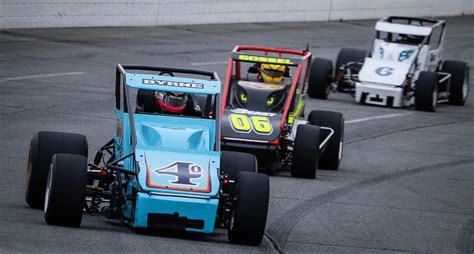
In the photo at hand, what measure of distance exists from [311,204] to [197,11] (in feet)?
77.0

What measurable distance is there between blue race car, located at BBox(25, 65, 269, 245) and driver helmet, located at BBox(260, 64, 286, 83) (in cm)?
450

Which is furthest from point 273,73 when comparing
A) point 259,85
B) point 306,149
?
point 306,149

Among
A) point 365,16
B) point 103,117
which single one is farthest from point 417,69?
point 365,16

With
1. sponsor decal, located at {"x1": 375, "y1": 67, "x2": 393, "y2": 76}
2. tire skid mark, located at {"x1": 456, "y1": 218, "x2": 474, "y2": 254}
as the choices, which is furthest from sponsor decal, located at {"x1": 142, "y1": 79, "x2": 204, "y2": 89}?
sponsor decal, located at {"x1": 375, "y1": 67, "x2": 393, "y2": 76}

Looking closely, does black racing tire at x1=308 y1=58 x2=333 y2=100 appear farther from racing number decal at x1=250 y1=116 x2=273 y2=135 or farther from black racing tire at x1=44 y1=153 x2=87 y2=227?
black racing tire at x1=44 y1=153 x2=87 y2=227

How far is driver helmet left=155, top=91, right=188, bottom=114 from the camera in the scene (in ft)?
40.1

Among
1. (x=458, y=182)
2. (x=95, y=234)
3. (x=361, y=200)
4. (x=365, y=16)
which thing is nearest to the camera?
(x=95, y=234)

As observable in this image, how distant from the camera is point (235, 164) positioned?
12078 millimetres

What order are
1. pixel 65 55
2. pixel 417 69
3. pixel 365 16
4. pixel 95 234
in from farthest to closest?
pixel 365 16, pixel 65 55, pixel 417 69, pixel 95 234

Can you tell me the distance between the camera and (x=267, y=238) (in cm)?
1131

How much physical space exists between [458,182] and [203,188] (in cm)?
641

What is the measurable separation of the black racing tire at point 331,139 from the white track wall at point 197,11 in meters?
15.0

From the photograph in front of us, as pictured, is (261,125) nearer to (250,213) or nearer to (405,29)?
(250,213)

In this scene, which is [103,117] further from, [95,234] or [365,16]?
[365,16]
